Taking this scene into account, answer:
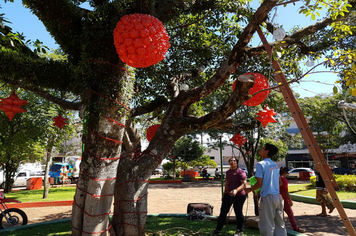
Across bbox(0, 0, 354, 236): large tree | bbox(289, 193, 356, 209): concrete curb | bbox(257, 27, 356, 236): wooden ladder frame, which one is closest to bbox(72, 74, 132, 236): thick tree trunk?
bbox(0, 0, 354, 236): large tree

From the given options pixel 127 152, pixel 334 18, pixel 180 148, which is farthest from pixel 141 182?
pixel 180 148

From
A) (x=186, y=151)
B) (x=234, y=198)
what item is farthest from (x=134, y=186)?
(x=186, y=151)

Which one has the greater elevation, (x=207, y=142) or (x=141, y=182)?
(x=207, y=142)

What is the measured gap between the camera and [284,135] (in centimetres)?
2509

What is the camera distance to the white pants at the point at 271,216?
4.12 m

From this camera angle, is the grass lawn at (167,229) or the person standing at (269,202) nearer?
the person standing at (269,202)

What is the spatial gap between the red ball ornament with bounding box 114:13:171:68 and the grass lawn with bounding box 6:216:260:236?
330 cm

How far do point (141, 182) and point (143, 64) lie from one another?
2.26m

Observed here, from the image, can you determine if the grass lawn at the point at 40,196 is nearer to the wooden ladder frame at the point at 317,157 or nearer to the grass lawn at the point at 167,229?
the grass lawn at the point at 167,229

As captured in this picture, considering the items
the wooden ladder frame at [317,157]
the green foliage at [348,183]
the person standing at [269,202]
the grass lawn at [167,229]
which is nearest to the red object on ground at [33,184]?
the grass lawn at [167,229]

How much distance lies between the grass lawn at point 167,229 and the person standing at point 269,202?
133 centimetres

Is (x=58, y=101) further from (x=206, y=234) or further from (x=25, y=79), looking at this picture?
(x=206, y=234)

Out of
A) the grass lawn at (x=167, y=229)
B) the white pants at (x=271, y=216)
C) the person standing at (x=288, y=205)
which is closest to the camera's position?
the white pants at (x=271, y=216)

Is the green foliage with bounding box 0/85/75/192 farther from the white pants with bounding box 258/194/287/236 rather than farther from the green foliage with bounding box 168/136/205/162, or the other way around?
the green foliage with bounding box 168/136/205/162
